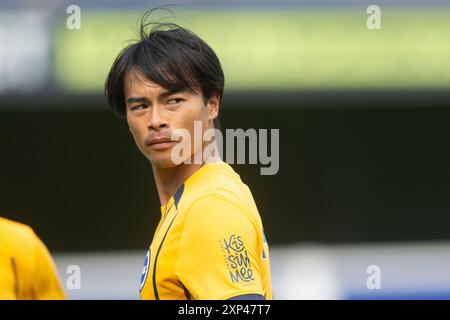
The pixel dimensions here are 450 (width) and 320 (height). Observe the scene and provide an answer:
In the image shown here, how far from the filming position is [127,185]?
7.57 m

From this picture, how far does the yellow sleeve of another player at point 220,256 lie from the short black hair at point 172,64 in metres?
0.50

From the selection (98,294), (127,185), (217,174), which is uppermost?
(217,174)

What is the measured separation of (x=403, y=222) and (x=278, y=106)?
1.53 meters

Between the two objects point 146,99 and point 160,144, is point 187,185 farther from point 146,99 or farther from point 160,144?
point 146,99

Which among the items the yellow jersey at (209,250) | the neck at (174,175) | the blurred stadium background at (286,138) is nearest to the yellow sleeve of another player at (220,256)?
the yellow jersey at (209,250)

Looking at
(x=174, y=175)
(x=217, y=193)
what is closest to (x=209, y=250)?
(x=217, y=193)

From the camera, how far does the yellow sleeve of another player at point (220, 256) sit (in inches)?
90.9

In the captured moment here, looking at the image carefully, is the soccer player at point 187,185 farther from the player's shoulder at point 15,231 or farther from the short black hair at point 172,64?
the player's shoulder at point 15,231

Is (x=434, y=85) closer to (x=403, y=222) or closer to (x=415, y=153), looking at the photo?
(x=415, y=153)

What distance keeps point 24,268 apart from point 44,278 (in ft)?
0.25

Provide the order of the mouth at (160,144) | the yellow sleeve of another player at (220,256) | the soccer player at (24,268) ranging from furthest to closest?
the mouth at (160,144) < the soccer player at (24,268) < the yellow sleeve of another player at (220,256)

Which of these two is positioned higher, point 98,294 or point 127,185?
point 127,185
